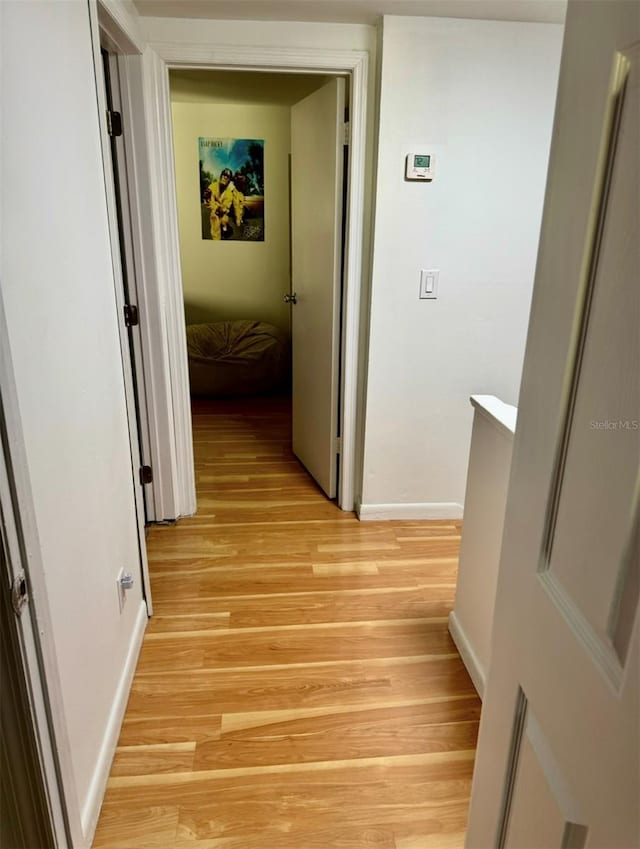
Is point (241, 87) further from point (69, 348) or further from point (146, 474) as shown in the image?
point (69, 348)

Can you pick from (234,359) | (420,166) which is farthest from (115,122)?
(234,359)

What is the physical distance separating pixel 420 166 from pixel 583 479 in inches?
84.8

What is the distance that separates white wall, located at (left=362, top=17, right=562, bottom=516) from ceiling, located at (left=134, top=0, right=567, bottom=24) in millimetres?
63

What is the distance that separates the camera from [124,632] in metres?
1.85

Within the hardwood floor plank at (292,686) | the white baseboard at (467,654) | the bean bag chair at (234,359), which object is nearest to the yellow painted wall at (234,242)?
the bean bag chair at (234,359)

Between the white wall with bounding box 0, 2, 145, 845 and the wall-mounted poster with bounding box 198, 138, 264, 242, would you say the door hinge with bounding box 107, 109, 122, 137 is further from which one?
the wall-mounted poster with bounding box 198, 138, 264, 242

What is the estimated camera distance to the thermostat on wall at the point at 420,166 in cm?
243

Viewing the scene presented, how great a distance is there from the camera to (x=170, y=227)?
8.36 feet

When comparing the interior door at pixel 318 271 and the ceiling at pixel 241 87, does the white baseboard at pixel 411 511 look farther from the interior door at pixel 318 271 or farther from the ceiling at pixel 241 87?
the ceiling at pixel 241 87

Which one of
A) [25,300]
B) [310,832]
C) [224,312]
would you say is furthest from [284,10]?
[224,312]

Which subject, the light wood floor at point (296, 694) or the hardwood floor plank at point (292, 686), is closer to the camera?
the light wood floor at point (296, 694)

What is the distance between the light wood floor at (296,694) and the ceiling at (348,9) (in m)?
2.23

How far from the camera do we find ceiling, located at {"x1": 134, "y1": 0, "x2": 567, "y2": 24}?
2.14 metres

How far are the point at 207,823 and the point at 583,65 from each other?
5.72 feet
